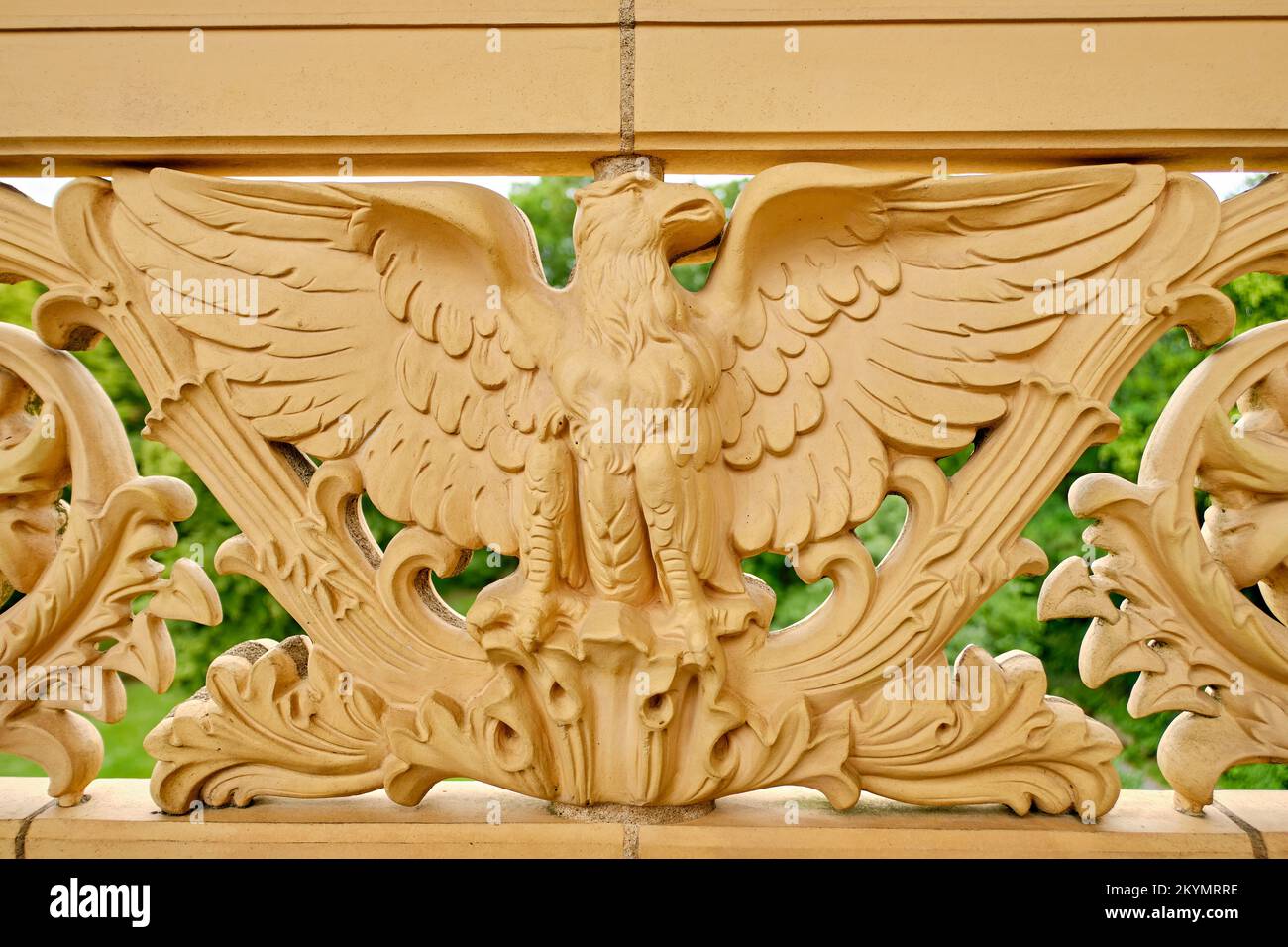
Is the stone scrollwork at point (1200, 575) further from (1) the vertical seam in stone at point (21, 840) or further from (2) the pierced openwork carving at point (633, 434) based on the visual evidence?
(1) the vertical seam in stone at point (21, 840)

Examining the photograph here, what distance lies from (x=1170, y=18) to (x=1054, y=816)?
4.99 feet

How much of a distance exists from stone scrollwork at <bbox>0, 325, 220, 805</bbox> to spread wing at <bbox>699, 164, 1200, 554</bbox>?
1122 millimetres

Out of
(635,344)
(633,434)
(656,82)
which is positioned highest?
(656,82)

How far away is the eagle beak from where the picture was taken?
1853mm

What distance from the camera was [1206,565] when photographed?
6.42ft

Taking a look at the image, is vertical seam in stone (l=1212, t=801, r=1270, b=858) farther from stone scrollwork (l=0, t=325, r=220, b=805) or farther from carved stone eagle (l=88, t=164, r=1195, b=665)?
stone scrollwork (l=0, t=325, r=220, b=805)

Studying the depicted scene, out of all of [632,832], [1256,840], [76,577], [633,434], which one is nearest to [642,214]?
[633,434]

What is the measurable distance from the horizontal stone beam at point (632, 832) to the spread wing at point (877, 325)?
0.56 m

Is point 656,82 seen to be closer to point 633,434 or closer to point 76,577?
point 633,434

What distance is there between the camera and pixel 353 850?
78.9 inches

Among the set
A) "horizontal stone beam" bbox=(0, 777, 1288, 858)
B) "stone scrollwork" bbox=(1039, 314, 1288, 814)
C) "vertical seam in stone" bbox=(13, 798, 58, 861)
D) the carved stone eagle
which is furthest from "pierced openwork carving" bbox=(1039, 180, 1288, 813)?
"vertical seam in stone" bbox=(13, 798, 58, 861)

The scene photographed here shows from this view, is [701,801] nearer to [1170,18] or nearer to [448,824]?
[448,824]

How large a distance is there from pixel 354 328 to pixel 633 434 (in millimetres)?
595

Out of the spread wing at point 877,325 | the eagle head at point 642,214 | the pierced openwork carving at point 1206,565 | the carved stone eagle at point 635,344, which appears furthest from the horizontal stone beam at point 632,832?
the eagle head at point 642,214
